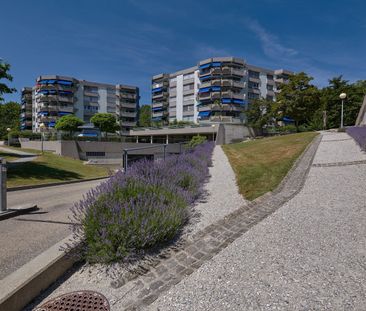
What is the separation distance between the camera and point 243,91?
67.4 metres

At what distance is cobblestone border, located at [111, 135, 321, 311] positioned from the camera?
8.95 feet

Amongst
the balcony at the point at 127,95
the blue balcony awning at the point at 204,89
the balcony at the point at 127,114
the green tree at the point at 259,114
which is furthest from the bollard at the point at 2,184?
the balcony at the point at 127,95

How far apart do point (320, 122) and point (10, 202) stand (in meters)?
50.9

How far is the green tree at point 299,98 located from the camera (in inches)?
1478

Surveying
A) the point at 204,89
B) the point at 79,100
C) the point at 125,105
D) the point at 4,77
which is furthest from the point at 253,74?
the point at 4,77

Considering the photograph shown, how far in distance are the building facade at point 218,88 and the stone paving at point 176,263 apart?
54339 millimetres

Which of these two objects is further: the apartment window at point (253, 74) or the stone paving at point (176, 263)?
the apartment window at point (253, 74)

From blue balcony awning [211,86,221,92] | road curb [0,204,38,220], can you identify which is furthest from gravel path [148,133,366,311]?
blue balcony awning [211,86,221,92]

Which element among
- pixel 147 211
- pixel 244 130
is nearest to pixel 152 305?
pixel 147 211

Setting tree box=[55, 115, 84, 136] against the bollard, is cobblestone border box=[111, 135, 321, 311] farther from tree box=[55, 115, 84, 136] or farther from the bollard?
tree box=[55, 115, 84, 136]

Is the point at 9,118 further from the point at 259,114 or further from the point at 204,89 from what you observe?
the point at 259,114

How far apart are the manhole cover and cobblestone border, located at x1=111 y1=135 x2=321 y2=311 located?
0.24 meters

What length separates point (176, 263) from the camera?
10.5 ft

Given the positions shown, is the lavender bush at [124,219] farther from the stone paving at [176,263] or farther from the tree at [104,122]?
the tree at [104,122]
